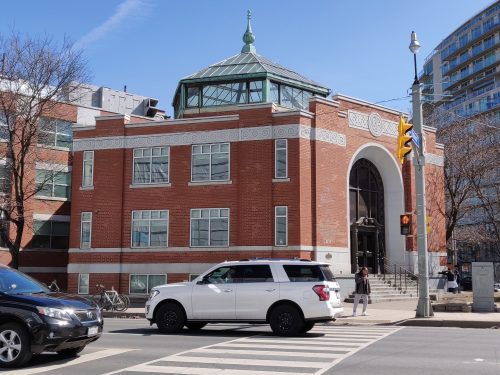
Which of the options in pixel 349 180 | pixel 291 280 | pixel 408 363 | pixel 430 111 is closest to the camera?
pixel 408 363

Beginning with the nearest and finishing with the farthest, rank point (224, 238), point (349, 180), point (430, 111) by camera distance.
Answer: point (224, 238), point (349, 180), point (430, 111)

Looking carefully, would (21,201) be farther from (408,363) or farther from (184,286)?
(408,363)

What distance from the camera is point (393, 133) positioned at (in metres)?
32.2

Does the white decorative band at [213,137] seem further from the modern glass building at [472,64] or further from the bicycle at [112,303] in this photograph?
the modern glass building at [472,64]

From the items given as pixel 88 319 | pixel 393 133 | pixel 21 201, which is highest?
pixel 393 133

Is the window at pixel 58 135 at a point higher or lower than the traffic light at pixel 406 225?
higher

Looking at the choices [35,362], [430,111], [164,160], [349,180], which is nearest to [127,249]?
[164,160]

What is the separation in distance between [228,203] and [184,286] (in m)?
13.0

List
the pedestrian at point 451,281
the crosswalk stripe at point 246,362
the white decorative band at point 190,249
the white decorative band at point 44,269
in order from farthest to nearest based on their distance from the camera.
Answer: the white decorative band at point 44,269, the pedestrian at point 451,281, the white decorative band at point 190,249, the crosswalk stripe at point 246,362

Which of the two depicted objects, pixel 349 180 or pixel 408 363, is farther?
pixel 349 180

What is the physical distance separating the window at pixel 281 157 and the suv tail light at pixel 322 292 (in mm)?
13440

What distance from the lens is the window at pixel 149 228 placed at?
28.7 m

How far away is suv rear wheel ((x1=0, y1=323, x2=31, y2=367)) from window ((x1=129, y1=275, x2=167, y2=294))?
18.9m

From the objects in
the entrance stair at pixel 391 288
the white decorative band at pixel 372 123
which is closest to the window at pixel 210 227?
the entrance stair at pixel 391 288
